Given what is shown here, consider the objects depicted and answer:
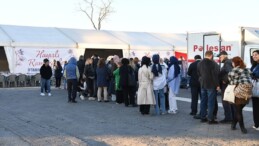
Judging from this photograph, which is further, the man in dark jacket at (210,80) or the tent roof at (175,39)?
the tent roof at (175,39)

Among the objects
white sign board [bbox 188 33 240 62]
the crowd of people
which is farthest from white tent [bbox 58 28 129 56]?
the crowd of people

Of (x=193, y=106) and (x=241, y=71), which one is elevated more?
(x=241, y=71)

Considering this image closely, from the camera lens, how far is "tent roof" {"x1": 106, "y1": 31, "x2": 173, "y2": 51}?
87.9 feet

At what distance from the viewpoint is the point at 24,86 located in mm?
23328

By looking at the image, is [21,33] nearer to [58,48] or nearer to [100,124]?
[58,48]

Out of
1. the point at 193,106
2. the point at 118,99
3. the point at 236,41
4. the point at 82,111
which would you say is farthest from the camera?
the point at 236,41

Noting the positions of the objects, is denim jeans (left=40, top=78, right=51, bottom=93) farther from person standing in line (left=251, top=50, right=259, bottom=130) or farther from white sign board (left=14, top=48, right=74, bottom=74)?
person standing in line (left=251, top=50, right=259, bottom=130)

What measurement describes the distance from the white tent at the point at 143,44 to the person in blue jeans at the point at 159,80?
15.4m

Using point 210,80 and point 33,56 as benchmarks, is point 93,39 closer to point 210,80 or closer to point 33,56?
point 33,56

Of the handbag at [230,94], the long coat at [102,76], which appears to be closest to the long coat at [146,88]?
the handbag at [230,94]

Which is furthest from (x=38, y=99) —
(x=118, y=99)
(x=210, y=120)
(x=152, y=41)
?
(x=152, y=41)

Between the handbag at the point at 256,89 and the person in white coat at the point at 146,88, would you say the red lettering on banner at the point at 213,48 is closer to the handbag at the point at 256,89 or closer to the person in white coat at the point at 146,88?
the person in white coat at the point at 146,88

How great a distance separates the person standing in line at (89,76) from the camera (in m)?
15.1

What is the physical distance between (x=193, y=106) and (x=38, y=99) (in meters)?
6.81
